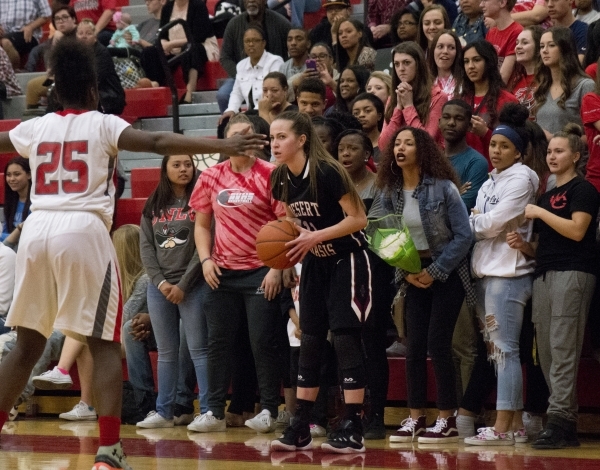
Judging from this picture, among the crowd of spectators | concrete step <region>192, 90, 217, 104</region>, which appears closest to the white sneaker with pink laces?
the crowd of spectators

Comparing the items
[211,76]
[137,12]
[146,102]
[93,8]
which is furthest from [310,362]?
[137,12]

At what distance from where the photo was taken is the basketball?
6.47m

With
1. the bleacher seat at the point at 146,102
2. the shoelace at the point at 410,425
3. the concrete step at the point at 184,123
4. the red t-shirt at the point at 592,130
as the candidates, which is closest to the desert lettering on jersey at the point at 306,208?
the shoelace at the point at 410,425

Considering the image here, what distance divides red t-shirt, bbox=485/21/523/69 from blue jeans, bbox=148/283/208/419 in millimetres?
3180

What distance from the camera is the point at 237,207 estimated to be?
7.45 metres

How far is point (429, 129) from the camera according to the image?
315 inches

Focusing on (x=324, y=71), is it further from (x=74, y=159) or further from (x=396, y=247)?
(x=74, y=159)

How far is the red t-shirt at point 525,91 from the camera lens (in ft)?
26.4

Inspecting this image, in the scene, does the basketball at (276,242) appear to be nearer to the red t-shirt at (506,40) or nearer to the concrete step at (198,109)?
the red t-shirt at (506,40)

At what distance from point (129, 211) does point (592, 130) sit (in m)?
4.50

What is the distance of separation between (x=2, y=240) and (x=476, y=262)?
15.5ft

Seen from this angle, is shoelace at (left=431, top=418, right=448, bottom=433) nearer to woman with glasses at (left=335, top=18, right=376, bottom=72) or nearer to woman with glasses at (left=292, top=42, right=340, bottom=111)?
woman with glasses at (left=292, top=42, right=340, bottom=111)

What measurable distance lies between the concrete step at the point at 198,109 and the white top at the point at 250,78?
1.03 m

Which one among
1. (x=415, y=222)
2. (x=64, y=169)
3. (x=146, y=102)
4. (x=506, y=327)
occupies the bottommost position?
(x=506, y=327)
